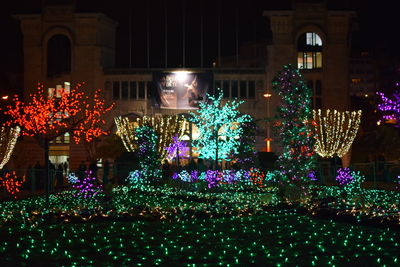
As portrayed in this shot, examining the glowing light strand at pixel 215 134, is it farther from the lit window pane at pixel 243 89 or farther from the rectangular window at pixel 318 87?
the rectangular window at pixel 318 87

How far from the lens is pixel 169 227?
18406 millimetres

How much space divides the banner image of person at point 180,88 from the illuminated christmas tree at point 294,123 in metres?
35.8

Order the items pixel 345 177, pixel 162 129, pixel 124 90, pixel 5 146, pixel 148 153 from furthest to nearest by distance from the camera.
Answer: pixel 124 90 < pixel 162 129 < pixel 5 146 < pixel 148 153 < pixel 345 177

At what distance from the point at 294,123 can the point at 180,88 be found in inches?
1440

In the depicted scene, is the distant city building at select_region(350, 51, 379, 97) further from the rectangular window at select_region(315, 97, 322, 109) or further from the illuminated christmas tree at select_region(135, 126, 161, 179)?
the illuminated christmas tree at select_region(135, 126, 161, 179)

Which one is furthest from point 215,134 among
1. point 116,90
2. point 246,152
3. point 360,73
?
point 360,73

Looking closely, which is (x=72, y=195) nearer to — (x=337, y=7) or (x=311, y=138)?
(x=311, y=138)

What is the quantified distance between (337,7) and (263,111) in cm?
1139

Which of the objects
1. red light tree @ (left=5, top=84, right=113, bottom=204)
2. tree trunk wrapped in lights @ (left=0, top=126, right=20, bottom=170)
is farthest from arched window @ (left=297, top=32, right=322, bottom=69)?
tree trunk wrapped in lights @ (left=0, top=126, right=20, bottom=170)

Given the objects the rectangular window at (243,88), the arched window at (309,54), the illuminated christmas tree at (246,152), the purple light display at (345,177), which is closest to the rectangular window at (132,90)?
the rectangular window at (243,88)

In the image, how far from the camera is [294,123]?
26.5m

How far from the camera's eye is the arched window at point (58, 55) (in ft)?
227

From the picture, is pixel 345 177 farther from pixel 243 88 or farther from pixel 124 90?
pixel 124 90

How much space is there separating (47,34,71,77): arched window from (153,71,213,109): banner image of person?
10.4 meters
